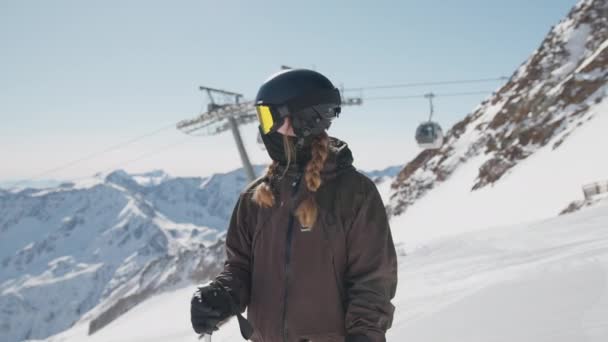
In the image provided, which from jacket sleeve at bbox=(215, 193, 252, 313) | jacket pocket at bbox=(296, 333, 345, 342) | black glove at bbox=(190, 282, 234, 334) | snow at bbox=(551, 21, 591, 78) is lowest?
snow at bbox=(551, 21, 591, 78)

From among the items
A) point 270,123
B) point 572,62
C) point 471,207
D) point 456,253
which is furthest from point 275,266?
point 572,62

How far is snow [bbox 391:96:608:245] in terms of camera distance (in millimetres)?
20062

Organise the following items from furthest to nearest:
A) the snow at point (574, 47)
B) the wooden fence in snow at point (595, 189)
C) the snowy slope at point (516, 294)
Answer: the snow at point (574, 47) < the wooden fence in snow at point (595, 189) < the snowy slope at point (516, 294)

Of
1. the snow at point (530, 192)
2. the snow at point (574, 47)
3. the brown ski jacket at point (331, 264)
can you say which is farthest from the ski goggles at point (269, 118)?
the snow at point (574, 47)

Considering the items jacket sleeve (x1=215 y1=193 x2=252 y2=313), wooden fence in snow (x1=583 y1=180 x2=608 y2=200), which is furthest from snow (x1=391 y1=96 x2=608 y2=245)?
jacket sleeve (x1=215 y1=193 x2=252 y2=313)

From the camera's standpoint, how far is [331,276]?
8.12 feet

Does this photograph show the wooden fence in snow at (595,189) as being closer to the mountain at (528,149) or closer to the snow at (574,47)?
the mountain at (528,149)

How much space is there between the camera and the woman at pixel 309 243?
2420 millimetres

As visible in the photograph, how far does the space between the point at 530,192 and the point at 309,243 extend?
24200mm

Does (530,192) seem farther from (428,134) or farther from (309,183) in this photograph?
(309,183)

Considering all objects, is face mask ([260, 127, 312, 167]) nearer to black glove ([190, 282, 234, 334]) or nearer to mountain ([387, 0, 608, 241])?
black glove ([190, 282, 234, 334])

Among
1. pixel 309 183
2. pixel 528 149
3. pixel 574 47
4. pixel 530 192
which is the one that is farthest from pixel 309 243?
pixel 574 47

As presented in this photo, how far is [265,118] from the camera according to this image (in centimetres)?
273

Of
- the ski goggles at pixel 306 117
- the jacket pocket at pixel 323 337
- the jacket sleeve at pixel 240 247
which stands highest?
the ski goggles at pixel 306 117
